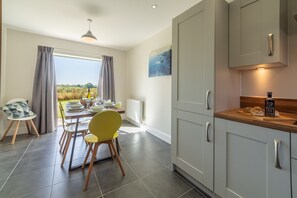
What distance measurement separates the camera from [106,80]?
4293 millimetres

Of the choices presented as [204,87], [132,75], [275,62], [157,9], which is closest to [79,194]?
[204,87]

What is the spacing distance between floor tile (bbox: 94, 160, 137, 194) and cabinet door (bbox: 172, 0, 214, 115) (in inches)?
43.0

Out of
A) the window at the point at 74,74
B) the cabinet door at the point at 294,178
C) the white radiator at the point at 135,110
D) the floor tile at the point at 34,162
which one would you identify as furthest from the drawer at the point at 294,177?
the window at the point at 74,74

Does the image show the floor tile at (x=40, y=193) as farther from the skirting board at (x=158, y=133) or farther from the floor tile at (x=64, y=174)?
the skirting board at (x=158, y=133)

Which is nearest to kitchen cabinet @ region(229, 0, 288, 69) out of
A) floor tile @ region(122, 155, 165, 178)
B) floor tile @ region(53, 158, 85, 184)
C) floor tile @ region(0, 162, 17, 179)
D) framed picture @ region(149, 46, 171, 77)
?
framed picture @ region(149, 46, 171, 77)

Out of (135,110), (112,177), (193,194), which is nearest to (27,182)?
(112,177)

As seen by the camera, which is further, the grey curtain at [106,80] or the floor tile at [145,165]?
the grey curtain at [106,80]

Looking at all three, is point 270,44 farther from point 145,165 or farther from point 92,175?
point 92,175

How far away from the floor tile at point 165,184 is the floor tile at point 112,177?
0.23 m

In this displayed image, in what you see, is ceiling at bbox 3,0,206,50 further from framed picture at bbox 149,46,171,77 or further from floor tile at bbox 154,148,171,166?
floor tile at bbox 154,148,171,166

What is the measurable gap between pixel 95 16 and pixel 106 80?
2.02m

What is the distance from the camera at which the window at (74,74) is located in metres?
3.82

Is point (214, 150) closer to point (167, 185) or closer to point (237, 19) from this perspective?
point (167, 185)

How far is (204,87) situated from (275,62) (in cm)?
62
